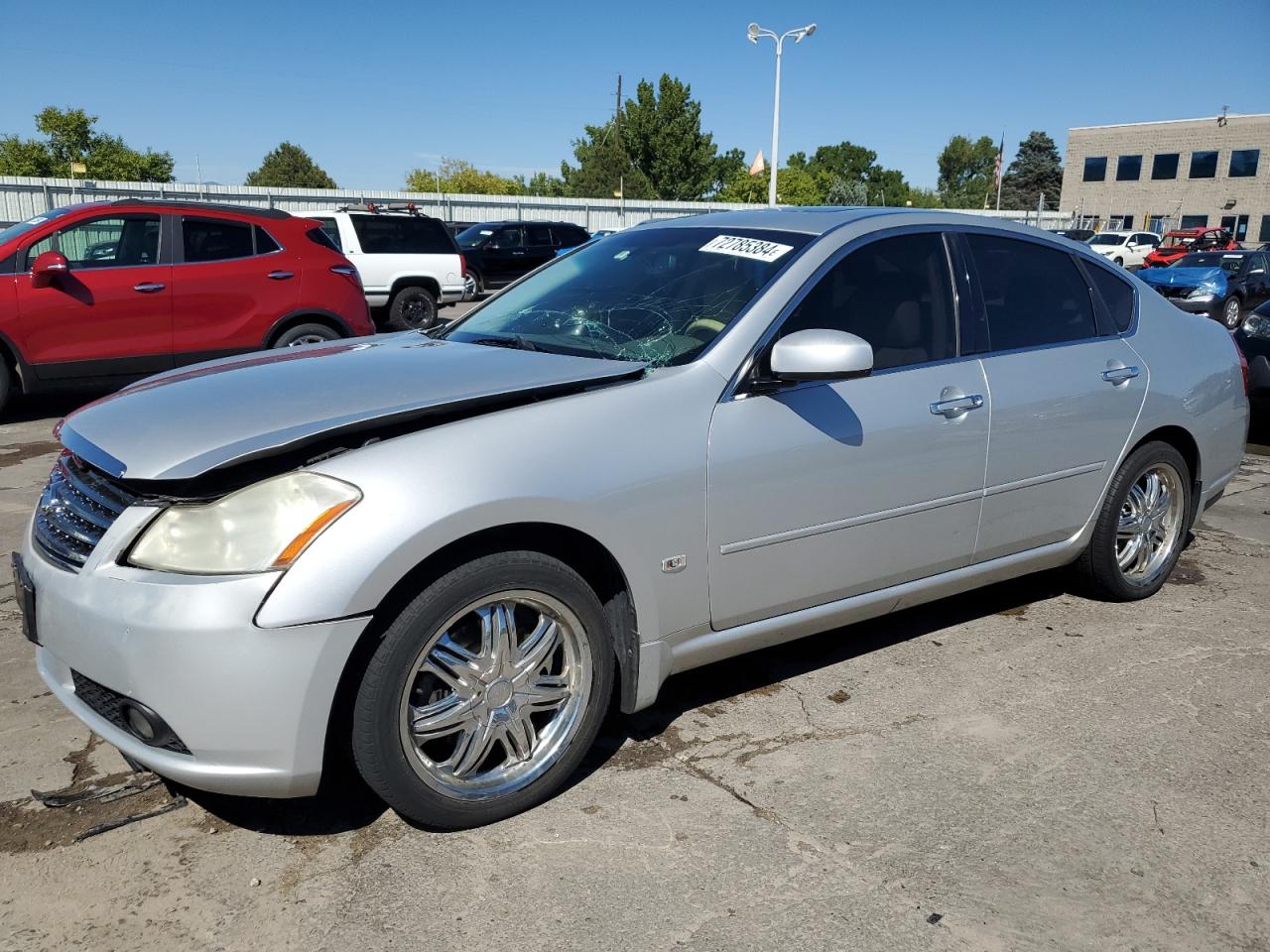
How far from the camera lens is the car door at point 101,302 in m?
8.10

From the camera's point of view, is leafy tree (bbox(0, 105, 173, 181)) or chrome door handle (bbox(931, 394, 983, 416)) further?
leafy tree (bbox(0, 105, 173, 181))

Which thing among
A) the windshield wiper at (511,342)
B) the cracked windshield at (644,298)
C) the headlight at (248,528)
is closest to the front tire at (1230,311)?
the cracked windshield at (644,298)

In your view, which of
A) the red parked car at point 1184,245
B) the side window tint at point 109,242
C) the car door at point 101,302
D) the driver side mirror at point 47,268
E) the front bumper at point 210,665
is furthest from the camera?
the red parked car at point 1184,245

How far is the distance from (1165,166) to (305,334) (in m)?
67.9

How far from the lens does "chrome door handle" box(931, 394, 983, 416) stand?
3.53 metres

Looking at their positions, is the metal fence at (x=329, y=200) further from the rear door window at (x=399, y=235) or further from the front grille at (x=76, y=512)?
the front grille at (x=76, y=512)

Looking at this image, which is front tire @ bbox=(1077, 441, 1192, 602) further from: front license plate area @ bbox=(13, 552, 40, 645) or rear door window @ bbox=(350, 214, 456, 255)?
rear door window @ bbox=(350, 214, 456, 255)

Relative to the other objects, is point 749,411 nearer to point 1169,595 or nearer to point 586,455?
point 586,455

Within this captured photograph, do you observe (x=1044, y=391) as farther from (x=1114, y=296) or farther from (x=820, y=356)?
(x=820, y=356)

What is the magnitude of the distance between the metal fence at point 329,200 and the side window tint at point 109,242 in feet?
61.8

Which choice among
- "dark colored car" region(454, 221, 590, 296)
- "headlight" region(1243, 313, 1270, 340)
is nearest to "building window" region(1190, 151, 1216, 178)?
"dark colored car" region(454, 221, 590, 296)

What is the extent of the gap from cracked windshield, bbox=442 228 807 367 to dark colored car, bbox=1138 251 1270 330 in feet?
56.7

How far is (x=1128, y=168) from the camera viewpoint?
217 feet

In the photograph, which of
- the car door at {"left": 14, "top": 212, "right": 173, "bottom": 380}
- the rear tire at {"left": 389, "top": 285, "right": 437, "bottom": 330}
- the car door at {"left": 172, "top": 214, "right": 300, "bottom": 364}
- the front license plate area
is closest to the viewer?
Result: the front license plate area
